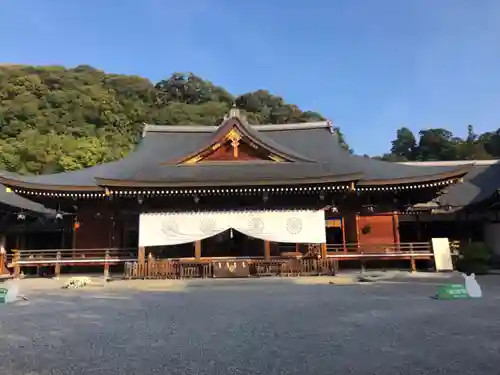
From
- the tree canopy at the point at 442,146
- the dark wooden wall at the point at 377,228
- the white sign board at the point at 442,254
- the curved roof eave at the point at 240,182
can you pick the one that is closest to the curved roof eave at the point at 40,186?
the curved roof eave at the point at 240,182

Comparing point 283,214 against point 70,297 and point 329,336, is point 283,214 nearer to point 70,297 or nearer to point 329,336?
point 70,297

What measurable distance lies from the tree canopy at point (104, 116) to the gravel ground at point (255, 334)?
29.7 meters

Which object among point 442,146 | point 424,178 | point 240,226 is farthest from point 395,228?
point 442,146

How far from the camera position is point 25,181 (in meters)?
15.4

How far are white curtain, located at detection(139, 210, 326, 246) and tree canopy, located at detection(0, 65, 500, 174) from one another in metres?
22.7

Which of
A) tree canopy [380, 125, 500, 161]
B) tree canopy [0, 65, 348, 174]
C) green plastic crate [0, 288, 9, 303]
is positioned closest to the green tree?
tree canopy [380, 125, 500, 161]

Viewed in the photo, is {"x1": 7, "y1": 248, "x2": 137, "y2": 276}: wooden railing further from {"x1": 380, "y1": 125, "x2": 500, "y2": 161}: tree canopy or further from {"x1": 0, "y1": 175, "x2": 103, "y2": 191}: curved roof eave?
{"x1": 380, "y1": 125, "x2": 500, "y2": 161}: tree canopy

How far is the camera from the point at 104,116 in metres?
63.6

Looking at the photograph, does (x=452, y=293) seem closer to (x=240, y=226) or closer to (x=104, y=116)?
(x=240, y=226)

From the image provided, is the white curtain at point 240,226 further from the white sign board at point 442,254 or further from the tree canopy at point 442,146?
the tree canopy at point 442,146

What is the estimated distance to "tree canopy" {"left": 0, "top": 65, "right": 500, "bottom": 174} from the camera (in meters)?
39.9

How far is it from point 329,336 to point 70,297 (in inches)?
317

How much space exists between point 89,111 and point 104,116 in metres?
3.29

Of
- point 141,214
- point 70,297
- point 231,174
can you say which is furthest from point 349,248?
point 70,297
